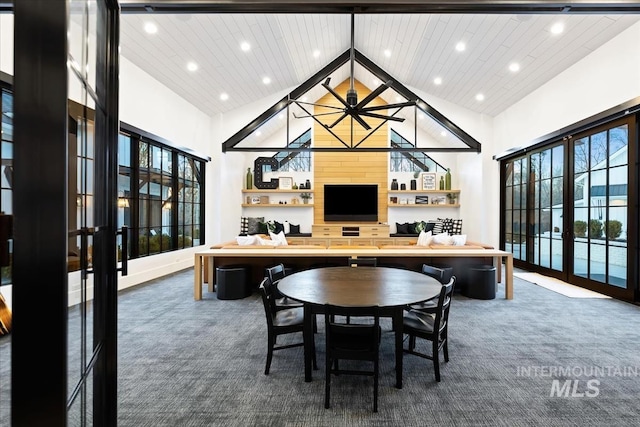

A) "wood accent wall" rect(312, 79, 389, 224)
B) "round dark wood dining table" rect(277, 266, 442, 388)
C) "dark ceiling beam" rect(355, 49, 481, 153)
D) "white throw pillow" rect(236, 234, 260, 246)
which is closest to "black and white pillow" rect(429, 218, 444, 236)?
"wood accent wall" rect(312, 79, 389, 224)

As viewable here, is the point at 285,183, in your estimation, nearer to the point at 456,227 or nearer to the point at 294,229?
the point at 294,229

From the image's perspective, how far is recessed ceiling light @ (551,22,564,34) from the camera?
14.6ft

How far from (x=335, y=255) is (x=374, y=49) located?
5.22m

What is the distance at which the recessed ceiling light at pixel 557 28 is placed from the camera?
4.44m

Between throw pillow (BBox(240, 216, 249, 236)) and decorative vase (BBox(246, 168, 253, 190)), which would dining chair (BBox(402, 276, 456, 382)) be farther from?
decorative vase (BBox(246, 168, 253, 190))

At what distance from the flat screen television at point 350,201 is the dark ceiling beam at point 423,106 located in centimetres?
244

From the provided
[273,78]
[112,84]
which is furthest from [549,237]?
[112,84]

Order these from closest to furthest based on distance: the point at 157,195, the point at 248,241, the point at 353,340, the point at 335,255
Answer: the point at 353,340 → the point at 335,255 → the point at 248,241 → the point at 157,195

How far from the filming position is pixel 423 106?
786 centimetres

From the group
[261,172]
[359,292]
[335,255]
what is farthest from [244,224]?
[359,292]

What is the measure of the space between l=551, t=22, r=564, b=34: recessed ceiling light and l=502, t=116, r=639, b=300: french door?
1556 mm

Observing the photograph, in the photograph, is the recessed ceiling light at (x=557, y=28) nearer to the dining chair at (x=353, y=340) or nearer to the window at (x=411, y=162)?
the window at (x=411, y=162)

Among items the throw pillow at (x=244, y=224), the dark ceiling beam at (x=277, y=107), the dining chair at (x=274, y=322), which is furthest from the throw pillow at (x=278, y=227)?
the dining chair at (x=274, y=322)

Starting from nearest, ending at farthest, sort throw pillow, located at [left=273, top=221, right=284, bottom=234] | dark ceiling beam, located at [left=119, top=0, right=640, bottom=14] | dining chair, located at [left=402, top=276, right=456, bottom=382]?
dining chair, located at [left=402, top=276, right=456, bottom=382], dark ceiling beam, located at [left=119, top=0, right=640, bottom=14], throw pillow, located at [left=273, top=221, right=284, bottom=234]
